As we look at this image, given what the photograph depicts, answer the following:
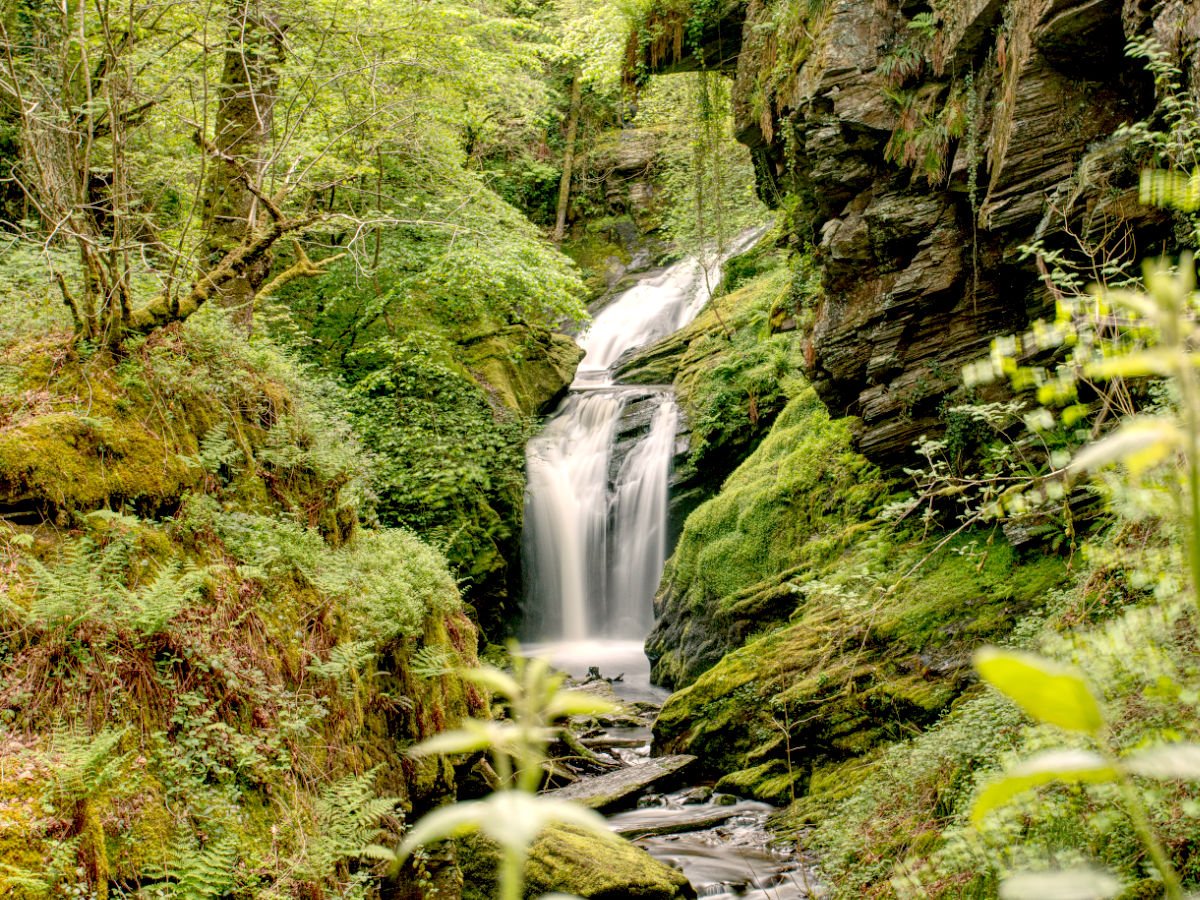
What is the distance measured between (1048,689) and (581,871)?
268 inches

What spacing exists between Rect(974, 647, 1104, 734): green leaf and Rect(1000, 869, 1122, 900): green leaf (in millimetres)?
102

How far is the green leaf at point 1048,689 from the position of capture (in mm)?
489

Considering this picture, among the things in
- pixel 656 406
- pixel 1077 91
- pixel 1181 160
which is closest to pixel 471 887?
pixel 1181 160

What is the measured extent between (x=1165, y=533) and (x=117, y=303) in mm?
6366

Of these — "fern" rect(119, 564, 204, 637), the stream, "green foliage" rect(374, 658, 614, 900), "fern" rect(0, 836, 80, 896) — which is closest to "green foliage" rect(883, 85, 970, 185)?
the stream

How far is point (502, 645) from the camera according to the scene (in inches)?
575

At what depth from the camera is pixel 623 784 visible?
904 cm

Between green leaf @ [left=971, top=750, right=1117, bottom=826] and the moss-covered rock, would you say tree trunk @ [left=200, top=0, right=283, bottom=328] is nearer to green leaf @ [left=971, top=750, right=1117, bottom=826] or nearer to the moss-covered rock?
the moss-covered rock

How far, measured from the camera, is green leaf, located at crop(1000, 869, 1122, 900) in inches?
21.0

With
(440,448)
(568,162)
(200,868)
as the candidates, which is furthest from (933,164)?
(568,162)

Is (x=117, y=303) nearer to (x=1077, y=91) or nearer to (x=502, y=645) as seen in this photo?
(x=1077, y=91)

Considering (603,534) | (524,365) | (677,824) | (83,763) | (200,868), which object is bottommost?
(677,824)

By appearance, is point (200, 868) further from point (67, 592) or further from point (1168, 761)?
point (1168, 761)

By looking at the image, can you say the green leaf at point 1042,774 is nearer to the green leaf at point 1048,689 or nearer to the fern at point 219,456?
the green leaf at point 1048,689
